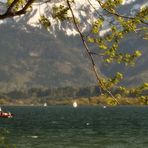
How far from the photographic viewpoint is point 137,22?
13.4m

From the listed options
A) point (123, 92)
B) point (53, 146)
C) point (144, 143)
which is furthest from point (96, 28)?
point (144, 143)

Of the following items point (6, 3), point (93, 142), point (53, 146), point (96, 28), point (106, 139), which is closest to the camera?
point (96, 28)

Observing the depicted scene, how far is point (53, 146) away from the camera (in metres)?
88.6

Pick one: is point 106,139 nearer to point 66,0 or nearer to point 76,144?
point 76,144

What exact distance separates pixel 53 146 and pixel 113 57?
76.2 meters

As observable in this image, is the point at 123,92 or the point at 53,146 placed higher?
the point at 123,92

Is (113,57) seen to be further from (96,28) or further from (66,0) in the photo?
(66,0)

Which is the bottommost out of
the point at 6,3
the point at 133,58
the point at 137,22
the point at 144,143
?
the point at 144,143

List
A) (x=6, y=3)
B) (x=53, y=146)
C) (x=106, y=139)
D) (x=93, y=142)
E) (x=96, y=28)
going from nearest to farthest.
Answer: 1. (x=96, y=28)
2. (x=6, y=3)
3. (x=53, y=146)
4. (x=93, y=142)
5. (x=106, y=139)

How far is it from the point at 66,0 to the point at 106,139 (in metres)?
90.7

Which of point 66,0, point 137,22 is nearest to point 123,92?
point 137,22

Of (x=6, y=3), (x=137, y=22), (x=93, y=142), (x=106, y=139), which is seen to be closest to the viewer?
(x=137, y=22)

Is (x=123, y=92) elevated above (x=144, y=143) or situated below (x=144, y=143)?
above

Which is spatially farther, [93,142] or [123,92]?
[93,142]
